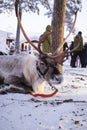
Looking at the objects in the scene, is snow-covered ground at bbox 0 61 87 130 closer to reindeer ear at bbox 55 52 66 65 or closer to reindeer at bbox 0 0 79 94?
reindeer at bbox 0 0 79 94

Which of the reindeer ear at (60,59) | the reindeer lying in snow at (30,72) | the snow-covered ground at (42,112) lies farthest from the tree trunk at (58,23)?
the snow-covered ground at (42,112)

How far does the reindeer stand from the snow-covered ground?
358 millimetres

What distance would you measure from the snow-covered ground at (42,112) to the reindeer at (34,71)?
36cm

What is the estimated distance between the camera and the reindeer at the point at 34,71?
6.16 meters

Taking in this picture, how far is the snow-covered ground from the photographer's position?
416 cm

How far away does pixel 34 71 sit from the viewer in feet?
20.6

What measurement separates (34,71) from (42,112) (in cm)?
171

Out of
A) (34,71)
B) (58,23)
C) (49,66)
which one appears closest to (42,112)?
(49,66)

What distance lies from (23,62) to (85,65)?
27.6ft

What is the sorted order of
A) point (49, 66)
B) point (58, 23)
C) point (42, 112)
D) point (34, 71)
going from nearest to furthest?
point (42, 112)
point (49, 66)
point (34, 71)
point (58, 23)

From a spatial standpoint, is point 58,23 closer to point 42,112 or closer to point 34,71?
point 34,71

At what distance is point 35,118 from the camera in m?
4.40

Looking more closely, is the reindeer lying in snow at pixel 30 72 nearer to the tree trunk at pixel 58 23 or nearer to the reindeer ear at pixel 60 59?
the reindeer ear at pixel 60 59

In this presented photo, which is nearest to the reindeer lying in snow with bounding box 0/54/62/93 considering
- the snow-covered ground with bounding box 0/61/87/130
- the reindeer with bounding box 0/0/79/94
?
the reindeer with bounding box 0/0/79/94
